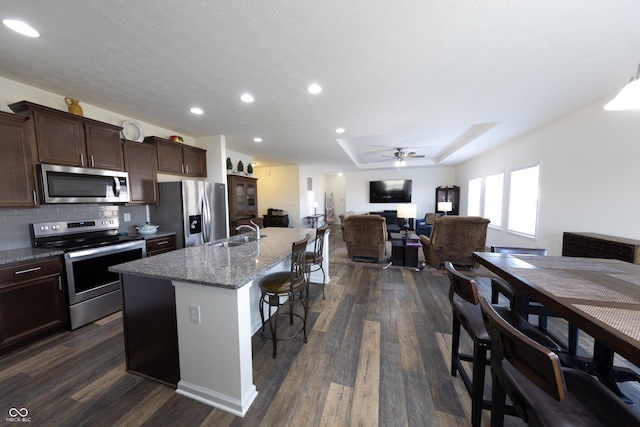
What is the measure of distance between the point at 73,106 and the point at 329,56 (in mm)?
3082

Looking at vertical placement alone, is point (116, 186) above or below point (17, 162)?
below

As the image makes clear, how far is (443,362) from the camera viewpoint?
6.12 ft

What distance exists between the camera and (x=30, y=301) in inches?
81.0

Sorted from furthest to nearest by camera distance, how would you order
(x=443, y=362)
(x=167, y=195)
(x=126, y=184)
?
(x=167, y=195), (x=126, y=184), (x=443, y=362)

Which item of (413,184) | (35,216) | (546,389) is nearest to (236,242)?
(35,216)

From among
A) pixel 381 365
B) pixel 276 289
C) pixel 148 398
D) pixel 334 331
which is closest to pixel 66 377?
pixel 148 398

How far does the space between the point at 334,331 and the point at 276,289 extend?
33.3 inches

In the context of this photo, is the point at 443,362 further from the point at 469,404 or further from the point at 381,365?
the point at 381,365

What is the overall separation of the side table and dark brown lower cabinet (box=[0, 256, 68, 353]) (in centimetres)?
475

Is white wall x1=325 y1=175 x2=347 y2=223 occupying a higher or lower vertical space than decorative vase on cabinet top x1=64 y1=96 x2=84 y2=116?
lower

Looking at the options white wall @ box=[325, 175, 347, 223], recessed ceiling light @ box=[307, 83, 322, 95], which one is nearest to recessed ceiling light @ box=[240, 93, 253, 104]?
recessed ceiling light @ box=[307, 83, 322, 95]

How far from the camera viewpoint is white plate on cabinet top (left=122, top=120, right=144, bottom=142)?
318 centimetres

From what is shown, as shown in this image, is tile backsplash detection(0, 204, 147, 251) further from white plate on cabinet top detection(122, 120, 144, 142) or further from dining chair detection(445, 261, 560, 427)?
dining chair detection(445, 261, 560, 427)

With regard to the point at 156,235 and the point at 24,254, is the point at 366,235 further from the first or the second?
the point at 24,254
